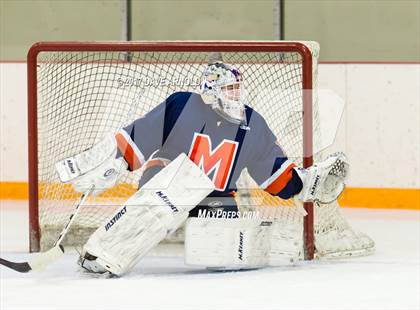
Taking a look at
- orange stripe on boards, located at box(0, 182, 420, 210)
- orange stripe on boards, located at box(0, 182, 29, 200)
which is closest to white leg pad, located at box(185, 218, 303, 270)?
orange stripe on boards, located at box(0, 182, 420, 210)

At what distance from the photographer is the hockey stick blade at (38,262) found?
5109mm

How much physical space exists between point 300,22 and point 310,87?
7.16 ft

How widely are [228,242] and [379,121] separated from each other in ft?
8.17

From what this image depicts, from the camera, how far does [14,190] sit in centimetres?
776

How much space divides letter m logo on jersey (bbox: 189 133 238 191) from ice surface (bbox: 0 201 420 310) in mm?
359

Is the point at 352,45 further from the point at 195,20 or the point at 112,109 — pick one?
the point at 112,109

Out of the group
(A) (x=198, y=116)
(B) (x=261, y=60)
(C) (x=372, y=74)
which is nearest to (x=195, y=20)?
(C) (x=372, y=74)

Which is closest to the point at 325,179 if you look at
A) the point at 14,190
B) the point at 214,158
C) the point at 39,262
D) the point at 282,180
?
the point at 282,180

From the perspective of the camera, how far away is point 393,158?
24.5ft

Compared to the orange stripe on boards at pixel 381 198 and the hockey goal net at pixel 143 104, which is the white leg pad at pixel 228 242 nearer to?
the hockey goal net at pixel 143 104

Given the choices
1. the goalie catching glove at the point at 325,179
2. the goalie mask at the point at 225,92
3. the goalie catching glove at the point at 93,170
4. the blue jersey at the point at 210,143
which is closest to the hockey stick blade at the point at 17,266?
the goalie catching glove at the point at 93,170

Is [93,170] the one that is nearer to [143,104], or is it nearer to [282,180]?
[282,180]

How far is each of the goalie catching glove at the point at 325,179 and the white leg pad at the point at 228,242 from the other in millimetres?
192

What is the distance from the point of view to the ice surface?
4629mm
